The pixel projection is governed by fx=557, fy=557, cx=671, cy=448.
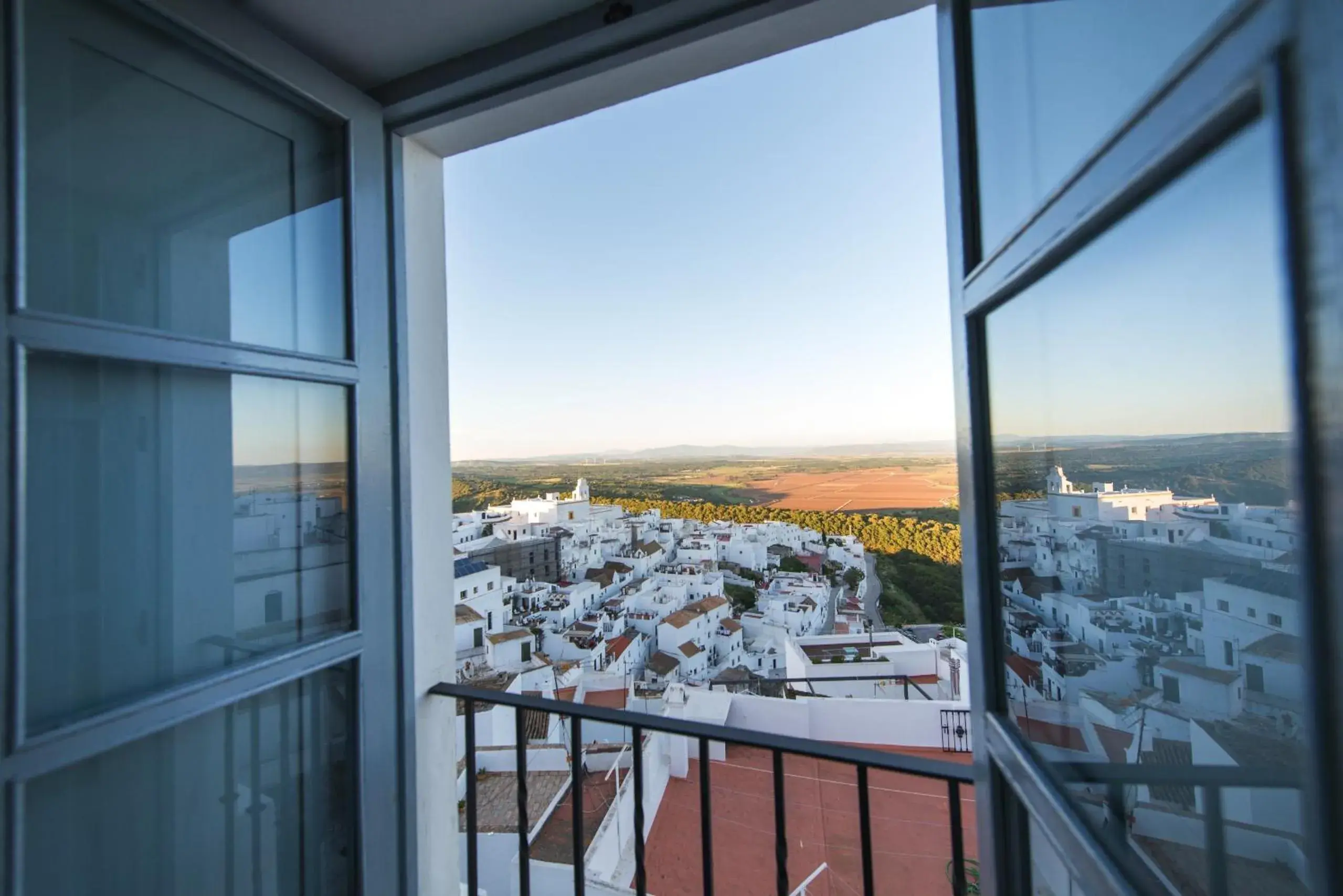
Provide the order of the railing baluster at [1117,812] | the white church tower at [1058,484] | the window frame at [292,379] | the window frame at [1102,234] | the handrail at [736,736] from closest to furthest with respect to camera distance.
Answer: the window frame at [1102,234], the railing baluster at [1117,812], the white church tower at [1058,484], the window frame at [292,379], the handrail at [736,736]

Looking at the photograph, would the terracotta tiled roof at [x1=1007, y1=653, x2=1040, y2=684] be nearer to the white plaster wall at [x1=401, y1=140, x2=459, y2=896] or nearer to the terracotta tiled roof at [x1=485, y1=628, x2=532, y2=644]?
the white plaster wall at [x1=401, y1=140, x2=459, y2=896]

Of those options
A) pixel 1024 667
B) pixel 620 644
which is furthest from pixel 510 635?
pixel 1024 667

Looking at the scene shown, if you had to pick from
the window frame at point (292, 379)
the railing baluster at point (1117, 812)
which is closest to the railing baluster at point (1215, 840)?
the railing baluster at point (1117, 812)

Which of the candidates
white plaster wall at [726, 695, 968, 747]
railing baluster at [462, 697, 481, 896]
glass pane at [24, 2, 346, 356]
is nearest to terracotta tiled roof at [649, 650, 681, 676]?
white plaster wall at [726, 695, 968, 747]

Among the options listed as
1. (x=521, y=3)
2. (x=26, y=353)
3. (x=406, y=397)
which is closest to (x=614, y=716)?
(x=406, y=397)

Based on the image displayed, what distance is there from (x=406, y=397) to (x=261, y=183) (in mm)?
533

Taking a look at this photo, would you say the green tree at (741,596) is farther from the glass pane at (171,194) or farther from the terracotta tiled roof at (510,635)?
the glass pane at (171,194)

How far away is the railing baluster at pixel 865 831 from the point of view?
43.3 inches

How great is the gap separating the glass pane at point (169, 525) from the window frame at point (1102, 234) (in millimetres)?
1297

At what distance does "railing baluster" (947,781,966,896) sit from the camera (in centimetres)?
103

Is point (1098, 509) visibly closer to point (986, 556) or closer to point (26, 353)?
point (986, 556)

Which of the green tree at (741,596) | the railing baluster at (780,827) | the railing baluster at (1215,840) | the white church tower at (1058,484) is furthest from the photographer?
the green tree at (741,596)

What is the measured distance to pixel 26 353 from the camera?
2.63ft

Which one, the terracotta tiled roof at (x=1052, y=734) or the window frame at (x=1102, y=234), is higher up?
the window frame at (x=1102, y=234)
